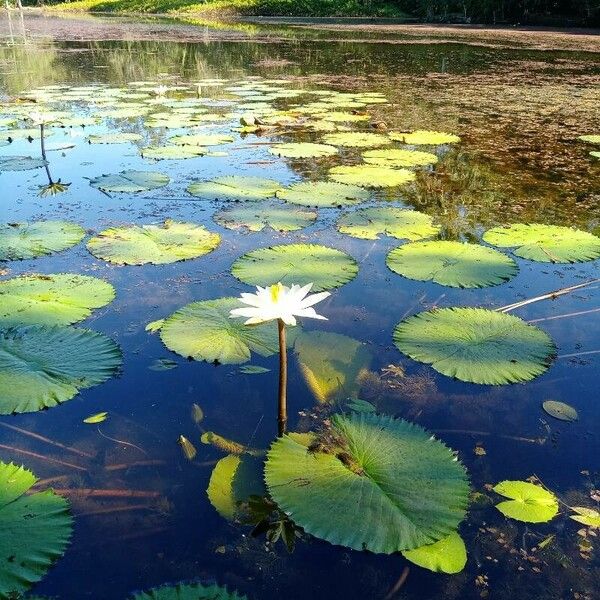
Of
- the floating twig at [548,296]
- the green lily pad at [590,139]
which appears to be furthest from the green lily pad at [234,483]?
the green lily pad at [590,139]

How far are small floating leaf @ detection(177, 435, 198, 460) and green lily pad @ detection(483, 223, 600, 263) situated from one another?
1.58 m

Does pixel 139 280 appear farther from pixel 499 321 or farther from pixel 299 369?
pixel 499 321

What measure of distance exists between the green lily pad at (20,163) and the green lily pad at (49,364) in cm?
230

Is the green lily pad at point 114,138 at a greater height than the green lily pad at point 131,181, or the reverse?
the green lily pad at point 114,138

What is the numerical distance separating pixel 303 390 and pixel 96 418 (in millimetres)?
523

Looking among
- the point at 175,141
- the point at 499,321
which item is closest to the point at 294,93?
the point at 175,141

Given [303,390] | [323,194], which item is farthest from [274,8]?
[303,390]

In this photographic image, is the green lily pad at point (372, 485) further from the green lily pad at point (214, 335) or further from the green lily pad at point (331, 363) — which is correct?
the green lily pad at point (214, 335)

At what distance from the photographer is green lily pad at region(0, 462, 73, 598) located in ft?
2.94

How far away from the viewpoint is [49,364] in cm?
146

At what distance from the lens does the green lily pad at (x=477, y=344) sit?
147 cm

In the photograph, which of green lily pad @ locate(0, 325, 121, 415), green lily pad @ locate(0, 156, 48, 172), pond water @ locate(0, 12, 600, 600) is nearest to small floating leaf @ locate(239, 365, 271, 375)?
pond water @ locate(0, 12, 600, 600)

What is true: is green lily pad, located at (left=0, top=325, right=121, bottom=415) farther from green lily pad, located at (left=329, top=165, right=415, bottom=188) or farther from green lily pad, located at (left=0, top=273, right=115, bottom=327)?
green lily pad, located at (left=329, top=165, right=415, bottom=188)

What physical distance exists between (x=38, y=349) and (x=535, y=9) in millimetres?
23989
